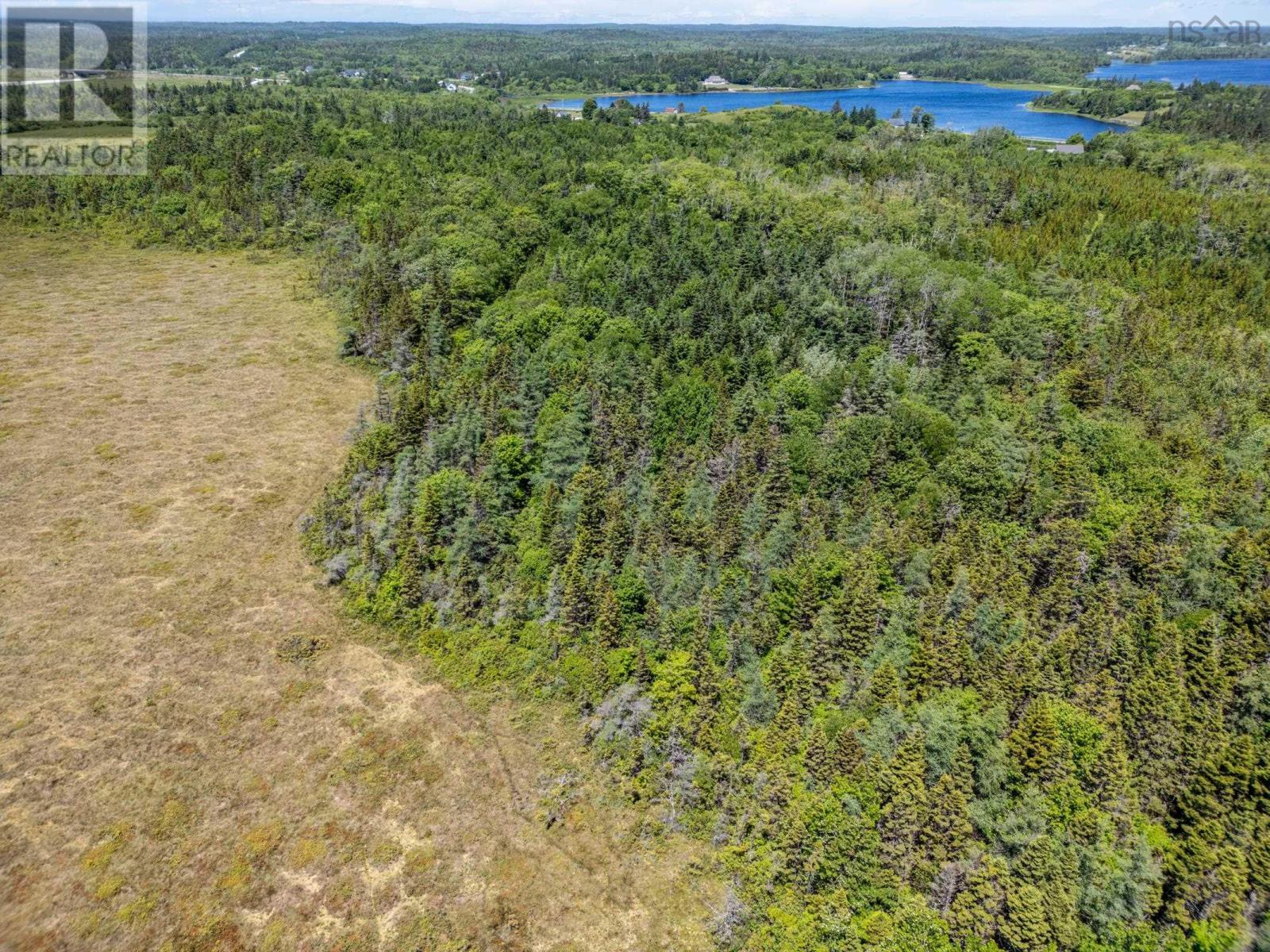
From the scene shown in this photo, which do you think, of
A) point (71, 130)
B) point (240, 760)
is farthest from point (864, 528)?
point (71, 130)

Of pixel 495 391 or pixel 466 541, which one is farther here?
pixel 495 391

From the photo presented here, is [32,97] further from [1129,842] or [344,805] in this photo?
[1129,842]

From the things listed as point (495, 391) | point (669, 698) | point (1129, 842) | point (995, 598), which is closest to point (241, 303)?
point (495, 391)

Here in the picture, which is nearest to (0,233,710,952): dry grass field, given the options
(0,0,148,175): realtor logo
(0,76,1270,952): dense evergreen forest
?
(0,76,1270,952): dense evergreen forest

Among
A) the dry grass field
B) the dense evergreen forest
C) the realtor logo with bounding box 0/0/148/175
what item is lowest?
the dry grass field

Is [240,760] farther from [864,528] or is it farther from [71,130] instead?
[71,130]

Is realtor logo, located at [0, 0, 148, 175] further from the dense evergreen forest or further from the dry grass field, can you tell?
the dry grass field
